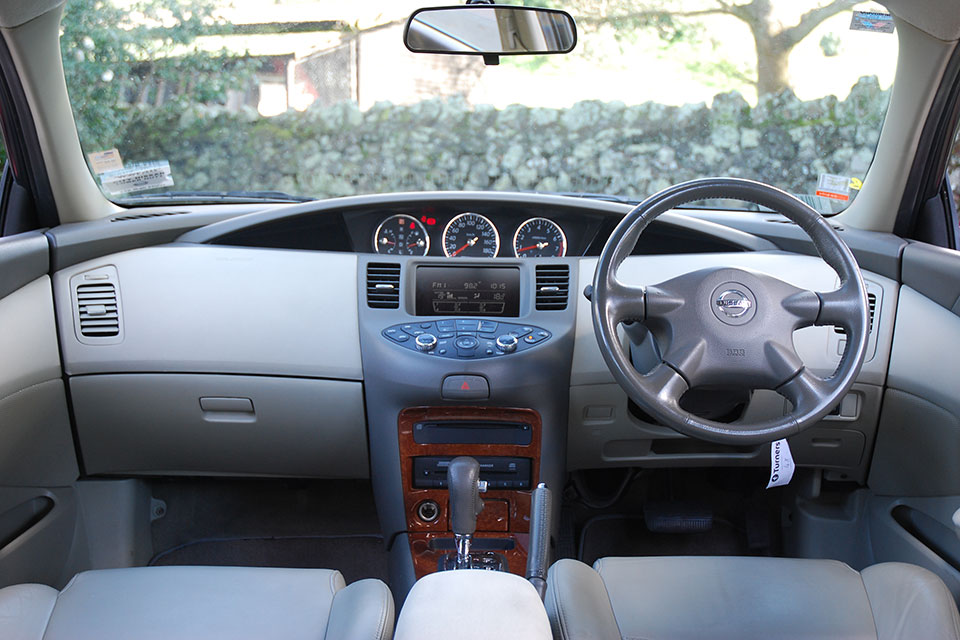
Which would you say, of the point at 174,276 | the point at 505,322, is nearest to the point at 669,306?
the point at 505,322

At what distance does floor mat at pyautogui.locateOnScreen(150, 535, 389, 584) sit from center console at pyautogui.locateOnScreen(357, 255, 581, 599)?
0.49 metres

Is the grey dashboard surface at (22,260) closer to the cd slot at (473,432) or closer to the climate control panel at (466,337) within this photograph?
the climate control panel at (466,337)

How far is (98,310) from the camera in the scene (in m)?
2.54

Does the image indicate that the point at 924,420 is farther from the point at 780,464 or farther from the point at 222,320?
the point at 222,320

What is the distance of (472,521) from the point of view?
2141 mm

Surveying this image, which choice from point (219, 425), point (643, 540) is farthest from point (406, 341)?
point (643, 540)

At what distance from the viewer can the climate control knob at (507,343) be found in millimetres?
2449

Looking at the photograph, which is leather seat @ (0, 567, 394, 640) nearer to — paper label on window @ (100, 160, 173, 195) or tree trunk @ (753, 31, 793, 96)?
paper label on window @ (100, 160, 173, 195)

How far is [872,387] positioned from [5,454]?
255 cm

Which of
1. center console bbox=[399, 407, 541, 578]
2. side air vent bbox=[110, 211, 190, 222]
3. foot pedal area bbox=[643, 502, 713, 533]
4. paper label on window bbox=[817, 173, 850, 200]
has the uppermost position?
paper label on window bbox=[817, 173, 850, 200]

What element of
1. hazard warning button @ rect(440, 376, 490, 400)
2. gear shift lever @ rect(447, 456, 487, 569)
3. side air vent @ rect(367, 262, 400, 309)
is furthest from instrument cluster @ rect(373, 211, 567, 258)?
gear shift lever @ rect(447, 456, 487, 569)

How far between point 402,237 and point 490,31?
0.70 m

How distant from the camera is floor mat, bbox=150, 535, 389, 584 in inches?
122

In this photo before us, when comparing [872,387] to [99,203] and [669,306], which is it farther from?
[99,203]
